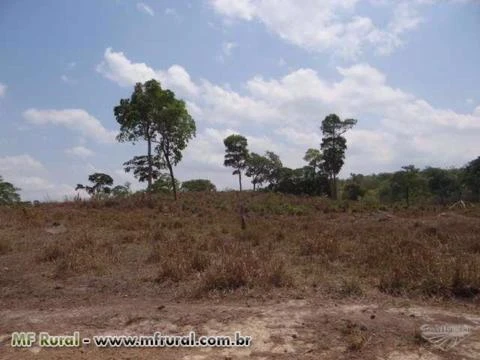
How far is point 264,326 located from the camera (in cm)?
480

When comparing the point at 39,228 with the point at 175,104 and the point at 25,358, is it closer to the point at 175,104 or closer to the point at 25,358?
the point at 25,358

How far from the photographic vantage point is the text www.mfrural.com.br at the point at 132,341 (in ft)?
14.9

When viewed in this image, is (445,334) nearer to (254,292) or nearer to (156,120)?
(254,292)

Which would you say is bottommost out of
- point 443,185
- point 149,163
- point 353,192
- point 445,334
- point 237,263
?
point 445,334

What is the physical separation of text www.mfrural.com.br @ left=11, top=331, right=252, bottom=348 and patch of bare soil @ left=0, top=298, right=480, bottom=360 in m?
0.08

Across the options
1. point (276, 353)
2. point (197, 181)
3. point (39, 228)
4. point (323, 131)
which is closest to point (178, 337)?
point (276, 353)

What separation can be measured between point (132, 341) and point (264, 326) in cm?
142

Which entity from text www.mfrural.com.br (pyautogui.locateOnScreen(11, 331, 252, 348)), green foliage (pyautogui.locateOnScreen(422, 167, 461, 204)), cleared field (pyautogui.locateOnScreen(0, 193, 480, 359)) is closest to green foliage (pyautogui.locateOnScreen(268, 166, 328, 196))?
green foliage (pyautogui.locateOnScreen(422, 167, 461, 204))

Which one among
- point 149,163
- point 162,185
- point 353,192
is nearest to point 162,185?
point 162,185

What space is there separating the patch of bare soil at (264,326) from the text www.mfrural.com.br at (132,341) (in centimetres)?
8

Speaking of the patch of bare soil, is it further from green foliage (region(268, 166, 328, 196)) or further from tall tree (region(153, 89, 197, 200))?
green foliage (region(268, 166, 328, 196))

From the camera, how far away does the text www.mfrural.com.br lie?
4.54m

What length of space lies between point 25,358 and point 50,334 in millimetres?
509

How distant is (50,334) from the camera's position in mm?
4945
